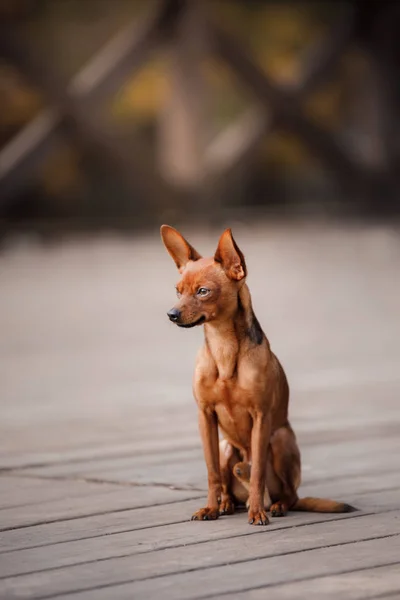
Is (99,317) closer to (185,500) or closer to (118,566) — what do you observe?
(185,500)

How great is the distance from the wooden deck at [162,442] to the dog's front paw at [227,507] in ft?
0.11

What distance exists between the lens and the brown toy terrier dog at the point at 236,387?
3305mm

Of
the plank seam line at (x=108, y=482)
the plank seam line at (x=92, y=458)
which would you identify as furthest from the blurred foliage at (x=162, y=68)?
the plank seam line at (x=108, y=482)

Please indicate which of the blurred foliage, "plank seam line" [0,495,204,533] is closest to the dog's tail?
"plank seam line" [0,495,204,533]

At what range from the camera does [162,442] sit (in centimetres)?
453

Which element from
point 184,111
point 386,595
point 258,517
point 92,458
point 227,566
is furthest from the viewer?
point 184,111

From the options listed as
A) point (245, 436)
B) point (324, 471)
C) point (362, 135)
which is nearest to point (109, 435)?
point (324, 471)

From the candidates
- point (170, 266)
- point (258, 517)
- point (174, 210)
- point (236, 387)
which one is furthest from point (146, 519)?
point (174, 210)

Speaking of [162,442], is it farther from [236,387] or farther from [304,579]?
[304,579]

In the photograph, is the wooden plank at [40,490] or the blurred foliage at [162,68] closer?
the wooden plank at [40,490]

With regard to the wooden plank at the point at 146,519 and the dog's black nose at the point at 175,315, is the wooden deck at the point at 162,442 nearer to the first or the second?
the wooden plank at the point at 146,519

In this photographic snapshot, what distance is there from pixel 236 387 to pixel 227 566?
53 centimetres

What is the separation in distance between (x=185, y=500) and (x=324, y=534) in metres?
0.57

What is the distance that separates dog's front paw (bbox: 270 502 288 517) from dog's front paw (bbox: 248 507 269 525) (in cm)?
9
